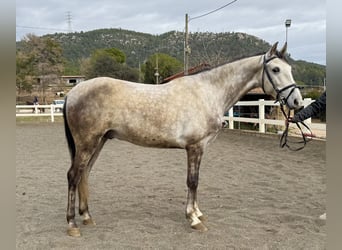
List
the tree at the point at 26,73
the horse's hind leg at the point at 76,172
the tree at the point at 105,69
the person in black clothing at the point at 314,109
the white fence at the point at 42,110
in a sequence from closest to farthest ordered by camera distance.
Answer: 1. the person in black clothing at the point at 314,109
2. the horse's hind leg at the point at 76,172
3. the white fence at the point at 42,110
4. the tree at the point at 26,73
5. the tree at the point at 105,69

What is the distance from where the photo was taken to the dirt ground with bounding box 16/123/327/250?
9.89 feet

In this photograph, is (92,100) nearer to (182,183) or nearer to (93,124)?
(93,124)

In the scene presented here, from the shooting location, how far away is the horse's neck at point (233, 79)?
11.4ft

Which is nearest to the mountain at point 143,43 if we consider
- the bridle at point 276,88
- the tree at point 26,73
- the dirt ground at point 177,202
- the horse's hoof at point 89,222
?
the tree at point 26,73

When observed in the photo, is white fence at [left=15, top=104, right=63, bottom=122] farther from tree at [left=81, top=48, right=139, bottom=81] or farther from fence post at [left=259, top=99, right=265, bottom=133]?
tree at [left=81, top=48, right=139, bottom=81]

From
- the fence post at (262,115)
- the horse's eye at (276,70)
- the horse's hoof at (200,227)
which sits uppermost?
the horse's eye at (276,70)

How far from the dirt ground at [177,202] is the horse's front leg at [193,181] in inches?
4.1

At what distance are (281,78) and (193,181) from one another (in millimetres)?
1300

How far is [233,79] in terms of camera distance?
3.52 metres

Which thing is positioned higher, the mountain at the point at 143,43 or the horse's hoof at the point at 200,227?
the mountain at the point at 143,43

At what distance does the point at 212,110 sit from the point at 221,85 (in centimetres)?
31

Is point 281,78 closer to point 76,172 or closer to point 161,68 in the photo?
point 76,172

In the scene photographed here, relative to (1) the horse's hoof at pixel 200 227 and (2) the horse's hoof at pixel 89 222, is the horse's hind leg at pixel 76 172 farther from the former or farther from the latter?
(1) the horse's hoof at pixel 200 227
